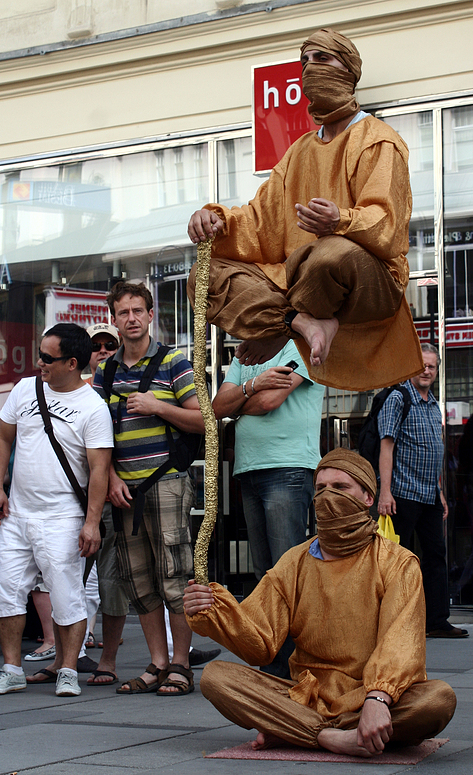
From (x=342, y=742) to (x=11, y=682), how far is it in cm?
225

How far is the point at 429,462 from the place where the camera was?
21.3ft

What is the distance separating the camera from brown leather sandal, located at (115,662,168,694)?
5.10m

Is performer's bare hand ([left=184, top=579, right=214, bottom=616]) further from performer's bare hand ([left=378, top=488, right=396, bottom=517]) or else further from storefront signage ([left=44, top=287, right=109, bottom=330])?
storefront signage ([left=44, top=287, right=109, bottom=330])

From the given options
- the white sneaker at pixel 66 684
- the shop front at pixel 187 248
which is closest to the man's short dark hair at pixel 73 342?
the shop front at pixel 187 248

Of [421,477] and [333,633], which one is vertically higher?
[421,477]

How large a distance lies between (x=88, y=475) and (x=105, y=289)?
365 centimetres

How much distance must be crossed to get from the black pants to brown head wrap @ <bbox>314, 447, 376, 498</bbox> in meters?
2.61

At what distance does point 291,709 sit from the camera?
3668 mm

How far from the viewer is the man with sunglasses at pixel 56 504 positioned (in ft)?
17.1

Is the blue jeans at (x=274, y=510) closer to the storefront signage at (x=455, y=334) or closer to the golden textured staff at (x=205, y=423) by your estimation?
the golden textured staff at (x=205, y=423)

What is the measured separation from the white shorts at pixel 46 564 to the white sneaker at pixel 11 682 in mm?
308

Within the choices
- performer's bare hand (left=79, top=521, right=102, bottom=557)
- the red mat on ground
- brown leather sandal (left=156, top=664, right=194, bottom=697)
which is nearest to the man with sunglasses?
performer's bare hand (left=79, top=521, right=102, bottom=557)

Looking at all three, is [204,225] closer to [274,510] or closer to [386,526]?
[274,510]

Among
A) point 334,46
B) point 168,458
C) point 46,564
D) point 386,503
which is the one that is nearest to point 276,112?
Result: point 386,503
